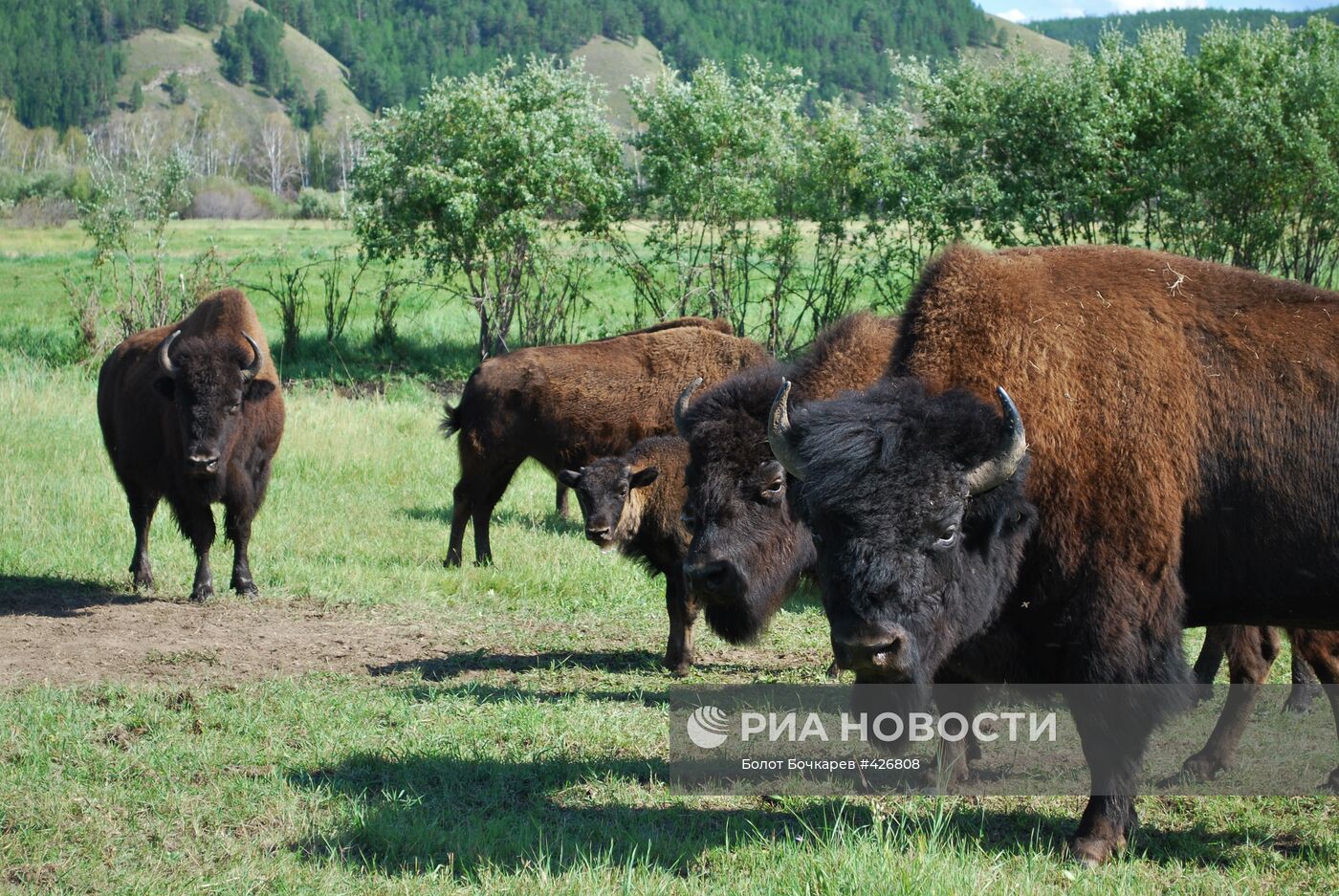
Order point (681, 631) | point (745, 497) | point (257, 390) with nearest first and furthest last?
1. point (745, 497)
2. point (681, 631)
3. point (257, 390)

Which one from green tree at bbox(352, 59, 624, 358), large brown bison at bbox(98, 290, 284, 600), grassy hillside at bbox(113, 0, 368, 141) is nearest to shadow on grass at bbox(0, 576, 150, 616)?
large brown bison at bbox(98, 290, 284, 600)

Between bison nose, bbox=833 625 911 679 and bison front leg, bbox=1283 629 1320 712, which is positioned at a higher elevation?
bison nose, bbox=833 625 911 679

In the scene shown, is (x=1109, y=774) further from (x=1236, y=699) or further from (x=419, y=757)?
(x=419, y=757)

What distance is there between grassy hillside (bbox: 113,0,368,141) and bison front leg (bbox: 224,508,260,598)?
402ft

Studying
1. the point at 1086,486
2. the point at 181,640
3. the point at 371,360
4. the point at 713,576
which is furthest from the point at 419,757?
the point at 371,360

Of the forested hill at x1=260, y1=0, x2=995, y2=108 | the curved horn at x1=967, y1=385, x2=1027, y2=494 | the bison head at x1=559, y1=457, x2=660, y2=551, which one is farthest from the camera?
the forested hill at x1=260, y1=0, x2=995, y2=108

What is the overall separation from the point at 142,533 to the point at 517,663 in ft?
13.7

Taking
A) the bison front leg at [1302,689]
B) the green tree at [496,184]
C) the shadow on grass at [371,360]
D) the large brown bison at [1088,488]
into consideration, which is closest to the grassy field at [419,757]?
the large brown bison at [1088,488]

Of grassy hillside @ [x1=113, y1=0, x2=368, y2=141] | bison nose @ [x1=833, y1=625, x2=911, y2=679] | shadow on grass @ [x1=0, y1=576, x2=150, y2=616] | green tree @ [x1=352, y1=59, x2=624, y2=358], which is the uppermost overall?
grassy hillside @ [x1=113, y1=0, x2=368, y2=141]

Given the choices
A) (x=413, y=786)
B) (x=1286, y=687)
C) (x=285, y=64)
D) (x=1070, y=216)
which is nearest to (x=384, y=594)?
(x=413, y=786)

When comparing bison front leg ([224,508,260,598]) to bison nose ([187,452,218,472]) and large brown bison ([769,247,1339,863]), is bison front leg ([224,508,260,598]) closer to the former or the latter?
bison nose ([187,452,218,472])

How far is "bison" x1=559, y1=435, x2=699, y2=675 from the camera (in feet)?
25.5

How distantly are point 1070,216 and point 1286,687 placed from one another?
12.2 m

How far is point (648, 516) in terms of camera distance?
8133 mm
